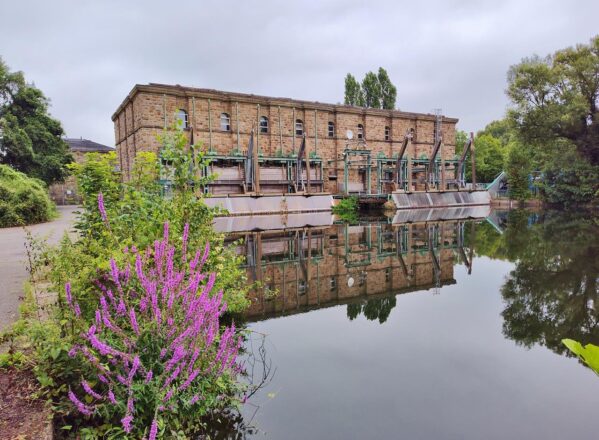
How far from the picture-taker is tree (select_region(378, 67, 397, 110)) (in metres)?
48.6

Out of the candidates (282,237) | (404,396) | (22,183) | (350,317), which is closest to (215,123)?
(22,183)

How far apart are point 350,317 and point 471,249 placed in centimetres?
732

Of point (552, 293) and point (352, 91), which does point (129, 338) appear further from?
point (352, 91)

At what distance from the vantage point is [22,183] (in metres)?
16.2

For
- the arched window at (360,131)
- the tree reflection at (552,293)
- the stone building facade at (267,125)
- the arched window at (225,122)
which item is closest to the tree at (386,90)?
the stone building facade at (267,125)

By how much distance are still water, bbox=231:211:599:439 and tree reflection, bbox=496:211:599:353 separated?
31mm

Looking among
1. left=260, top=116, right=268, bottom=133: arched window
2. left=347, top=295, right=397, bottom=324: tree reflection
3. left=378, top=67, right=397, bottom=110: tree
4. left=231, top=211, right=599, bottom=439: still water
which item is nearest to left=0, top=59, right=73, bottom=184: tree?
left=260, top=116, right=268, bottom=133: arched window

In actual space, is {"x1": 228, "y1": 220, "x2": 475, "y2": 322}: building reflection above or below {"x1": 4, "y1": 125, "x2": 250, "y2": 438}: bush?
below

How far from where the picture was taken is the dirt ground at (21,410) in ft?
7.29

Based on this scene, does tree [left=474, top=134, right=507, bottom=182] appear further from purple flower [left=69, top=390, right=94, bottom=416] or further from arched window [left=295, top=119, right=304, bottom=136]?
purple flower [left=69, top=390, right=94, bottom=416]

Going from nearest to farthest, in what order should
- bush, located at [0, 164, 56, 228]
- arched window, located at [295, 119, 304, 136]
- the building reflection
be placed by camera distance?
the building reflection < bush, located at [0, 164, 56, 228] < arched window, located at [295, 119, 304, 136]

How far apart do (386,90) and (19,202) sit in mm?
42979

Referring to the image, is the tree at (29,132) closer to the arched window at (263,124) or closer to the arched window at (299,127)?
the arched window at (263,124)

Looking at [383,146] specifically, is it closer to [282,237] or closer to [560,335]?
[282,237]
